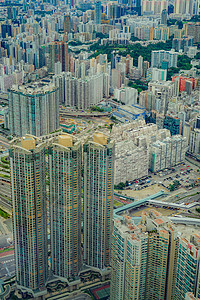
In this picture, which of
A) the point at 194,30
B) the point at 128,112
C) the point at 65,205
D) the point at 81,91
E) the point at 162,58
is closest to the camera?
the point at 65,205

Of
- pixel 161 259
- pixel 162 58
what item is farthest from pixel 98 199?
pixel 162 58

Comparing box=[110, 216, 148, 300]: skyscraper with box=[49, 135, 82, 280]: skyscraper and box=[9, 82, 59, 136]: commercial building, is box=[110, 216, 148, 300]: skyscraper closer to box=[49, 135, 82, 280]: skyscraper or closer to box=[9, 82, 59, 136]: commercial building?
box=[49, 135, 82, 280]: skyscraper

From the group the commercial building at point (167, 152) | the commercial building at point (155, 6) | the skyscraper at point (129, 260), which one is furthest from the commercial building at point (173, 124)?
the commercial building at point (155, 6)

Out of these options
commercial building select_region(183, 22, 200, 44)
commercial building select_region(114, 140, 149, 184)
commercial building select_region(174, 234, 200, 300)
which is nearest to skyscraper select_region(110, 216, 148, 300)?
commercial building select_region(174, 234, 200, 300)

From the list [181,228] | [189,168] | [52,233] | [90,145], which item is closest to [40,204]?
[52,233]

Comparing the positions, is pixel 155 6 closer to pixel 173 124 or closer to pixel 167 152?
pixel 173 124

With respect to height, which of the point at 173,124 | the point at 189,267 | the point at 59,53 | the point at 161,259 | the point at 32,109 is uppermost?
the point at 59,53

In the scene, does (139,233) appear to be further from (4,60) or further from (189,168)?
(4,60)
